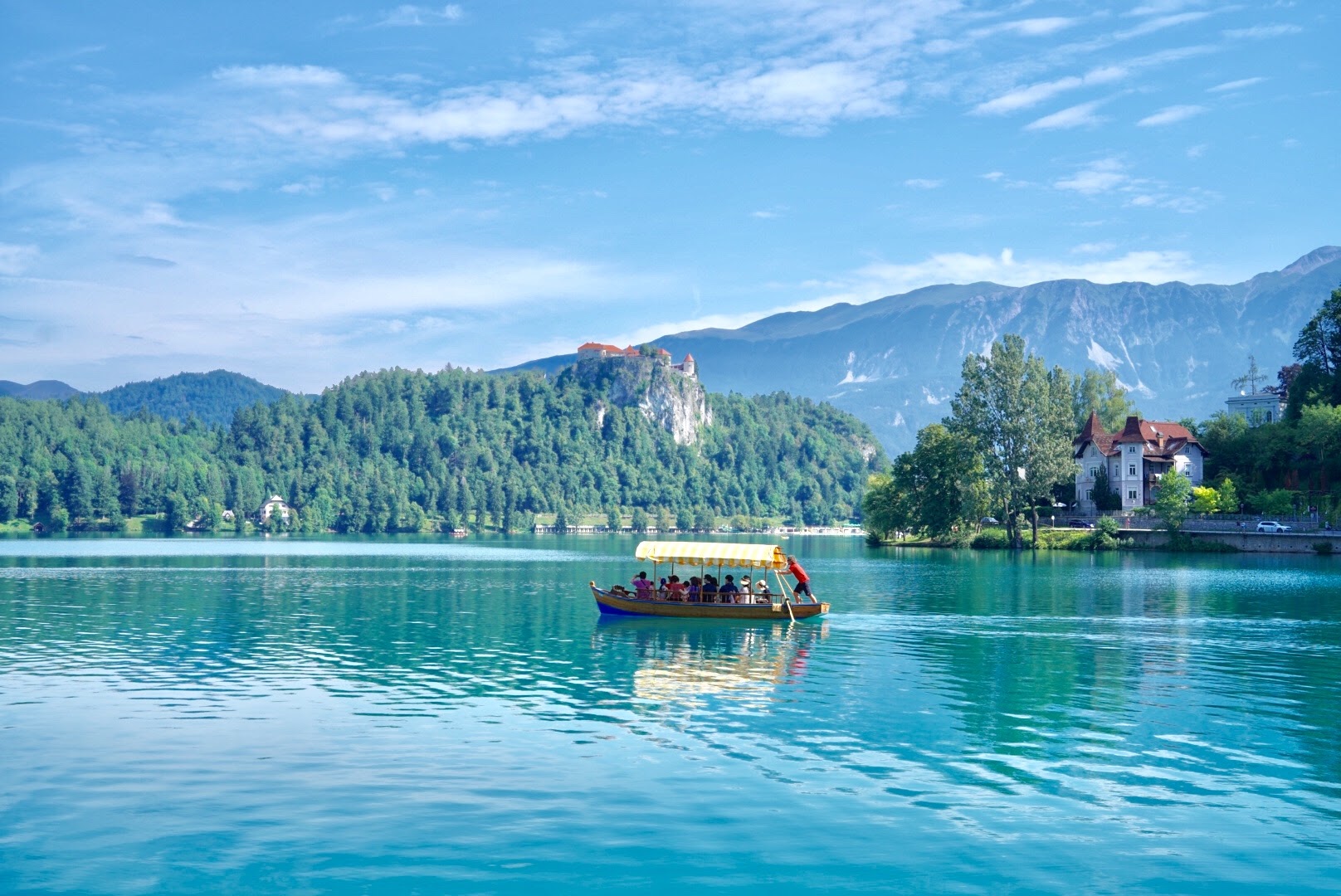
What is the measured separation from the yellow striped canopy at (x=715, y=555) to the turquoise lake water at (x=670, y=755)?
329 centimetres

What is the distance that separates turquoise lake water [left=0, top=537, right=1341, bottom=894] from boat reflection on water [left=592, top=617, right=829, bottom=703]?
29 cm

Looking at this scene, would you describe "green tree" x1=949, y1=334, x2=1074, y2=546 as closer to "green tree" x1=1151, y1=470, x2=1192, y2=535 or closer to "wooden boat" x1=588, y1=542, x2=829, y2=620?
"green tree" x1=1151, y1=470, x2=1192, y2=535

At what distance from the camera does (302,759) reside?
27.5m

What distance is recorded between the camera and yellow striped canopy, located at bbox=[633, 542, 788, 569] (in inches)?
2384

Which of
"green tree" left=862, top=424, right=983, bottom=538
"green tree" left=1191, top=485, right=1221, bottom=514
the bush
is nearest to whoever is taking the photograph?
"green tree" left=1191, top=485, right=1221, bottom=514

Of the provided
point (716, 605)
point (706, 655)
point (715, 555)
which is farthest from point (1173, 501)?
point (706, 655)

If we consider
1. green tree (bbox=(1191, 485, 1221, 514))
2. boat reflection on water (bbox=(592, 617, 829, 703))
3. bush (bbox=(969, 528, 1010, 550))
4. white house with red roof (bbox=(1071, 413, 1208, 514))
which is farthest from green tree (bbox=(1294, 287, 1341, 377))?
boat reflection on water (bbox=(592, 617, 829, 703))

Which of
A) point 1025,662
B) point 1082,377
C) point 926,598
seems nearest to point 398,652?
point 1025,662

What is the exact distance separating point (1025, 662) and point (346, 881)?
103 feet

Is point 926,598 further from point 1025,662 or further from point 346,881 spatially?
point 346,881

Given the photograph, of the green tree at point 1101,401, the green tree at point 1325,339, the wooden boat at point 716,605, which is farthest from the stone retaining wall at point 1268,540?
the wooden boat at point 716,605

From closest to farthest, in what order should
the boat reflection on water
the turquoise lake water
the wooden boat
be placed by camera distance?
1. the turquoise lake water
2. the boat reflection on water
3. the wooden boat

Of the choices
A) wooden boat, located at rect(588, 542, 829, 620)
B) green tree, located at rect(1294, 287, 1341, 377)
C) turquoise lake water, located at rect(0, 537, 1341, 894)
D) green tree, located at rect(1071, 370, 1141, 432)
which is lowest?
turquoise lake water, located at rect(0, 537, 1341, 894)

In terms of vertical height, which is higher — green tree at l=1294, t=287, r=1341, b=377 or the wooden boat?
green tree at l=1294, t=287, r=1341, b=377
